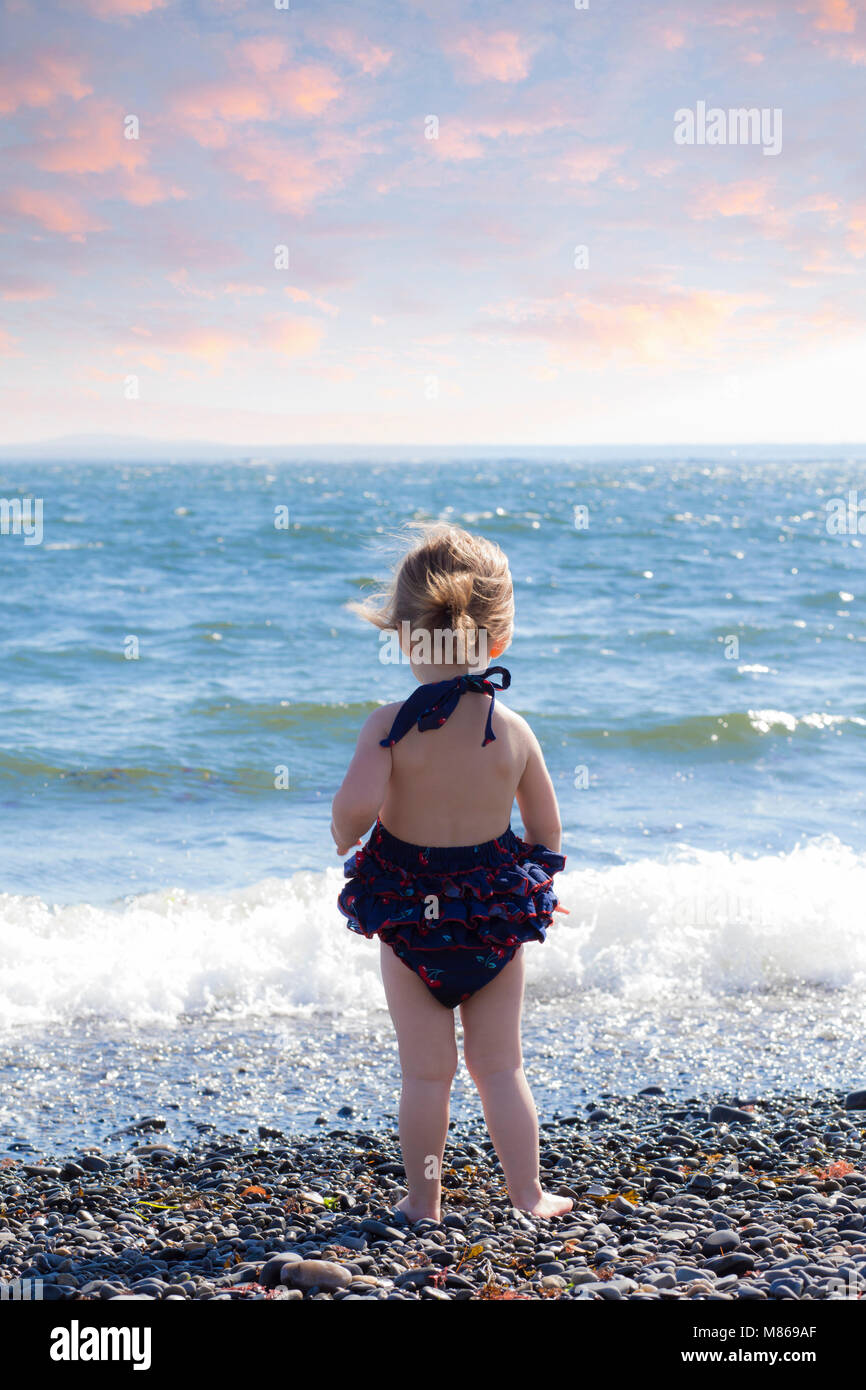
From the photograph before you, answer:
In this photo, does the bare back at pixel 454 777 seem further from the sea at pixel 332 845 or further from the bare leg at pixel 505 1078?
the sea at pixel 332 845

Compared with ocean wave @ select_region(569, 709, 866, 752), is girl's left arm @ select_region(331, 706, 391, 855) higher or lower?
higher

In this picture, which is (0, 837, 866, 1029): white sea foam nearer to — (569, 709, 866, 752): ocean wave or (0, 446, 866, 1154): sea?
(0, 446, 866, 1154): sea

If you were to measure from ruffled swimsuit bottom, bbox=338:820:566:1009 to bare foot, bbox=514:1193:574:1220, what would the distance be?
62 centimetres

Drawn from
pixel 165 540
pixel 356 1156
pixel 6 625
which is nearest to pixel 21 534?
pixel 165 540

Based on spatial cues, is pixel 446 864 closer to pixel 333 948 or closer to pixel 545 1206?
pixel 545 1206

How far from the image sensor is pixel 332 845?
7.53m

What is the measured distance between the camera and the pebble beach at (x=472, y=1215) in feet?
8.55

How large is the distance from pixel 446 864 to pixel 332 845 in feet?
14.9

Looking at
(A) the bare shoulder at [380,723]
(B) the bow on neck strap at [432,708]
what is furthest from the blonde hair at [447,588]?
(A) the bare shoulder at [380,723]

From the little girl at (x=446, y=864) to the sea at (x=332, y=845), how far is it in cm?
39

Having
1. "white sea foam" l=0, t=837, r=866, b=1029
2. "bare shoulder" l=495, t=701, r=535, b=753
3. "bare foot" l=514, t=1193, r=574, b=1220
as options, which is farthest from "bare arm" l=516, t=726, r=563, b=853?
"white sea foam" l=0, t=837, r=866, b=1029

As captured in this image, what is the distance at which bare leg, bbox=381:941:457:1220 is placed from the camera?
308 cm
